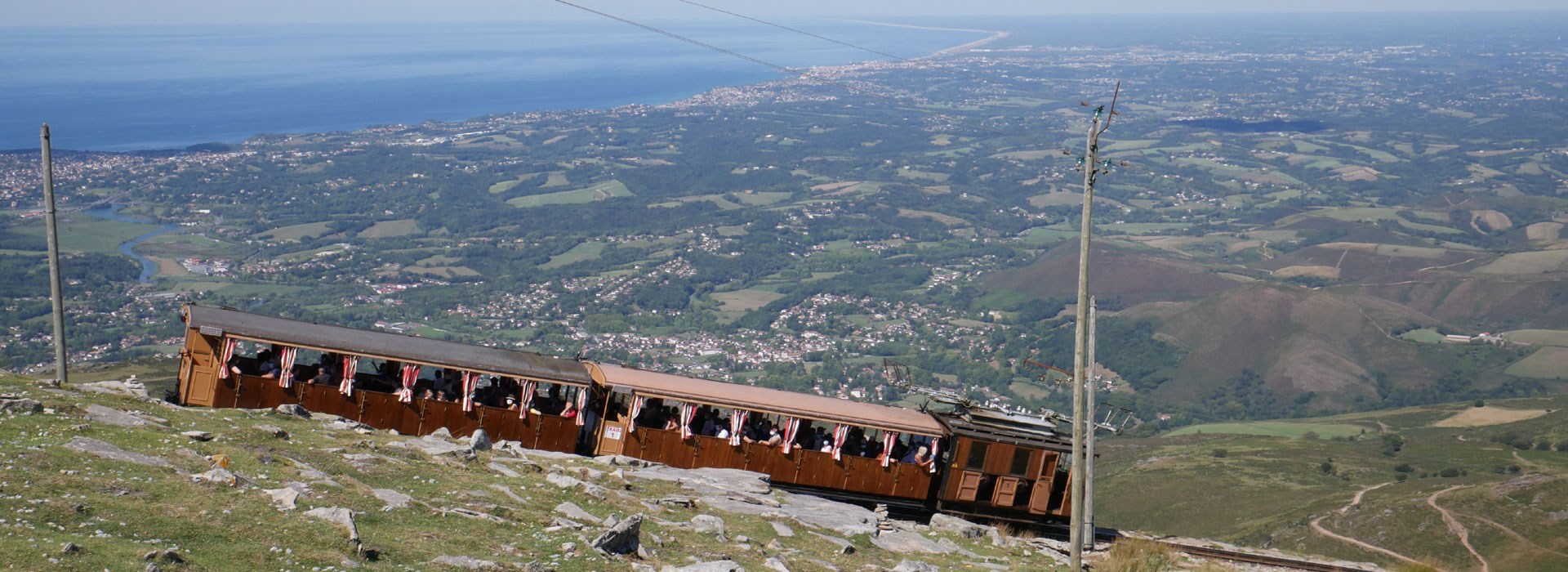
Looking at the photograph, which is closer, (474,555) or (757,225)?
(474,555)

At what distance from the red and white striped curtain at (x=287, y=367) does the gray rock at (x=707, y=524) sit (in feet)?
36.1

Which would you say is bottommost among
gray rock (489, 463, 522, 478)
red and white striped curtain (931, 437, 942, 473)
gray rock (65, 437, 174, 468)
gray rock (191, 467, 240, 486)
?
red and white striped curtain (931, 437, 942, 473)

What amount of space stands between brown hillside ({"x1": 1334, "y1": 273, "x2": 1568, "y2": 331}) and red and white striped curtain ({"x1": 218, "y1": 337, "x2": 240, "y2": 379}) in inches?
5315

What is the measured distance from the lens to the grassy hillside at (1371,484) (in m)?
46.1

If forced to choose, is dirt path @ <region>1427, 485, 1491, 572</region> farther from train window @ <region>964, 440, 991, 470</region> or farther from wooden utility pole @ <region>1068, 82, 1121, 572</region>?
wooden utility pole @ <region>1068, 82, 1121, 572</region>

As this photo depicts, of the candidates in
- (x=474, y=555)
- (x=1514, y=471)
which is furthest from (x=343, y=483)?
(x=1514, y=471)

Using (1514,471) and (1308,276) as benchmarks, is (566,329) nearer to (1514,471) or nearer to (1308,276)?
(1514,471)

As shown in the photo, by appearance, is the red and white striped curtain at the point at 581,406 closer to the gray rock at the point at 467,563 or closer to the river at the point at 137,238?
the gray rock at the point at 467,563

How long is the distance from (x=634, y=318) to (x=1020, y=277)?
55267 millimetres

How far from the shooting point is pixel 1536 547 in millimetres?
44531

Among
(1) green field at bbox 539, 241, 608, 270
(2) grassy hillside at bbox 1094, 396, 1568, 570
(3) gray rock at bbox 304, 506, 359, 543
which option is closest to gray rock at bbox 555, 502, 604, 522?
(3) gray rock at bbox 304, 506, 359, 543

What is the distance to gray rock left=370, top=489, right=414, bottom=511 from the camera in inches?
741

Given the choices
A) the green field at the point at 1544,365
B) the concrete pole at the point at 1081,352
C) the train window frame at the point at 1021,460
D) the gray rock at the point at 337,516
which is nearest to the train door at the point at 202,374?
the gray rock at the point at 337,516

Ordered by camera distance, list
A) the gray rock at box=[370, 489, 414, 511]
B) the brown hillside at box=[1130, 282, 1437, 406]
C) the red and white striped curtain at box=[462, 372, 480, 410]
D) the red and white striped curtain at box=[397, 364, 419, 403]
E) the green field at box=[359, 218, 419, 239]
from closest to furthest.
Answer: the gray rock at box=[370, 489, 414, 511], the red and white striped curtain at box=[397, 364, 419, 403], the red and white striped curtain at box=[462, 372, 480, 410], the brown hillside at box=[1130, 282, 1437, 406], the green field at box=[359, 218, 419, 239]
